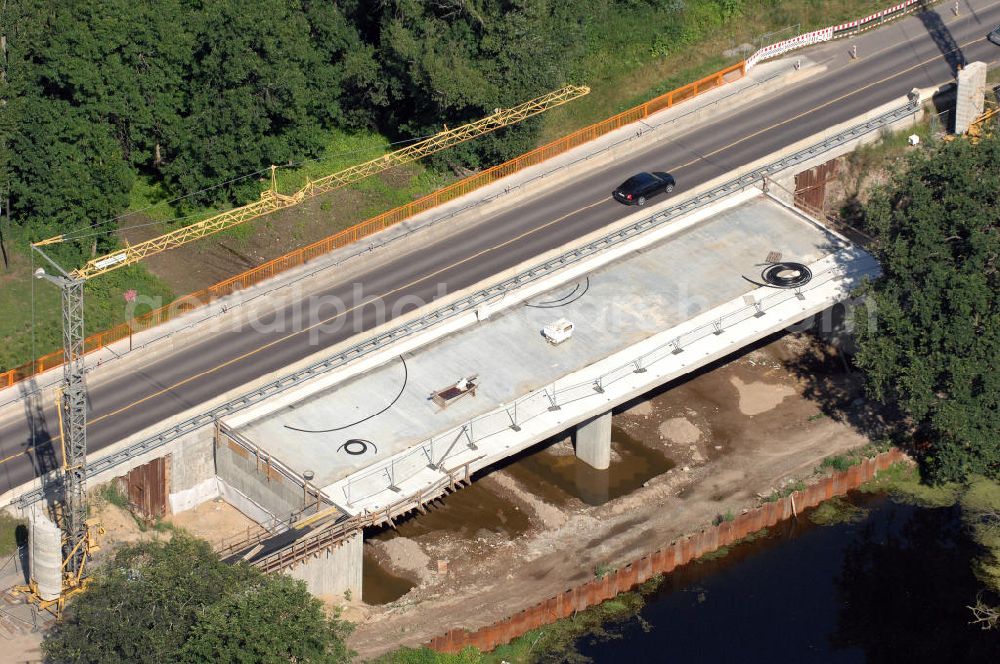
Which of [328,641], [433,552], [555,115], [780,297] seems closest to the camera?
[328,641]

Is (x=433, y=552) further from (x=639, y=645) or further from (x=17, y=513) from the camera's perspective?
(x=17, y=513)

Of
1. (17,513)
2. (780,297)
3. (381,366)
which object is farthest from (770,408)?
(17,513)

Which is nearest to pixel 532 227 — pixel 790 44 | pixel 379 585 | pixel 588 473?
pixel 588 473

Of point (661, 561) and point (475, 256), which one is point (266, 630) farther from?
point (475, 256)

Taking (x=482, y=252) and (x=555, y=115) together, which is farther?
(x=555, y=115)

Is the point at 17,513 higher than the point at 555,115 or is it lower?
lower

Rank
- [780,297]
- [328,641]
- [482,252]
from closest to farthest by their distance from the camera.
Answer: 1. [328,641]
2. [780,297]
3. [482,252]
